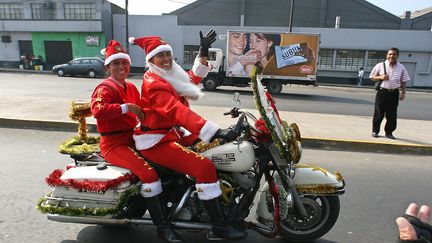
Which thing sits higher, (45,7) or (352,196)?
(45,7)

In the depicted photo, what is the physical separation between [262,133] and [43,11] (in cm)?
3395

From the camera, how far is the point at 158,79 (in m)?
2.91

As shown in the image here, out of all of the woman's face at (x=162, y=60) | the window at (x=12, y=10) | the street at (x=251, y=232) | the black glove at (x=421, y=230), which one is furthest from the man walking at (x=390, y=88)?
the window at (x=12, y=10)

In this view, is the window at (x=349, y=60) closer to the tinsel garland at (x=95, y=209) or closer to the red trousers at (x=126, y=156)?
the red trousers at (x=126, y=156)

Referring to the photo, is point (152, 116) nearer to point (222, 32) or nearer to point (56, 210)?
point (56, 210)

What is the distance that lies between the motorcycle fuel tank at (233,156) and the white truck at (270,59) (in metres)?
15.0

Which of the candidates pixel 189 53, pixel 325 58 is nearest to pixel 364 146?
pixel 325 58

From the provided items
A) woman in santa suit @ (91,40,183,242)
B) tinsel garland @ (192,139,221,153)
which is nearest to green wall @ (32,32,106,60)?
woman in santa suit @ (91,40,183,242)

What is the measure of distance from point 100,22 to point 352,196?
29.5 metres

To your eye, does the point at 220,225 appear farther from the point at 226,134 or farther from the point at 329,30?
the point at 329,30

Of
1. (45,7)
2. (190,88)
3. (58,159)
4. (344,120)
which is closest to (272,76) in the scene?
(344,120)

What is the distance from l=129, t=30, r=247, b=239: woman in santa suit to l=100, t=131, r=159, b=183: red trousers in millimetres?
90

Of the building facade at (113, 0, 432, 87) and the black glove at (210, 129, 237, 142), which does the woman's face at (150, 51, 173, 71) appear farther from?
the building facade at (113, 0, 432, 87)

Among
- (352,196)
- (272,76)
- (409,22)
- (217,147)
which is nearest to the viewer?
(217,147)
